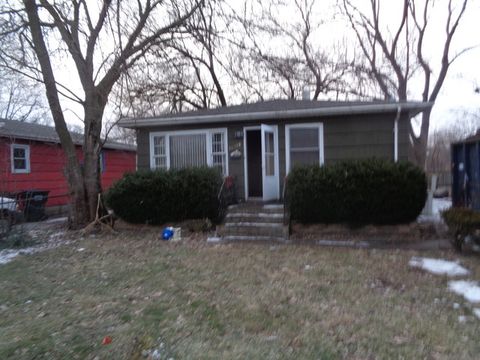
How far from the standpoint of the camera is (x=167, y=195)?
9.62 meters

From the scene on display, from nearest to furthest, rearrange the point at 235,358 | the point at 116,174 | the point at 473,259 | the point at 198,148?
the point at 235,358 → the point at 473,259 → the point at 198,148 → the point at 116,174

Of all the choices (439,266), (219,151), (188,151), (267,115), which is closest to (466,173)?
(439,266)

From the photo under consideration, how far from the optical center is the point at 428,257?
6.64 m

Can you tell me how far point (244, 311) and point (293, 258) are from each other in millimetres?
2600

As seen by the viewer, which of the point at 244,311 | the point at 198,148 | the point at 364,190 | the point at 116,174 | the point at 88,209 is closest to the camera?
the point at 244,311

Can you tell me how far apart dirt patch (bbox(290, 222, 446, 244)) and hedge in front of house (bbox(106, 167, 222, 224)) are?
2.20 metres

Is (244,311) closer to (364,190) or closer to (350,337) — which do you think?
(350,337)

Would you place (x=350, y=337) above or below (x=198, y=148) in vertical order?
below

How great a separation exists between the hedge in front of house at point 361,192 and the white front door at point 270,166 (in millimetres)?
1854

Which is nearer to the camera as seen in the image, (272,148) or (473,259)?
(473,259)

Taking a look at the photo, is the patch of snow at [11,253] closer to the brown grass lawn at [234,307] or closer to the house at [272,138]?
the brown grass lawn at [234,307]

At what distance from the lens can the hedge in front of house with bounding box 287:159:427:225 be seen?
322 inches

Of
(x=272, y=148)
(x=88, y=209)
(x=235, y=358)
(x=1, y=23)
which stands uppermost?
(x=1, y=23)

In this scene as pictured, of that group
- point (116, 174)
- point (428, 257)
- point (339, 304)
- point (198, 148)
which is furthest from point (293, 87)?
point (339, 304)
